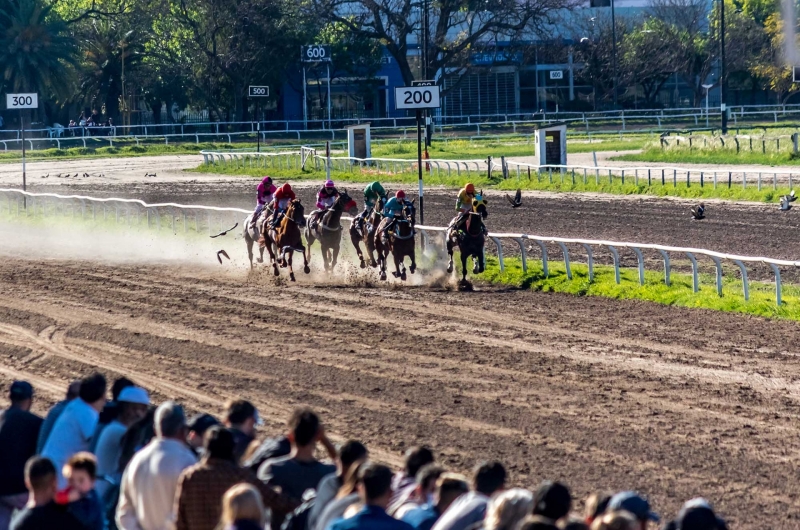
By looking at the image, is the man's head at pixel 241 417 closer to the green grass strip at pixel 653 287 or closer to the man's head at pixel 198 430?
the man's head at pixel 198 430

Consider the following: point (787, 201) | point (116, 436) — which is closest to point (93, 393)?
point (116, 436)

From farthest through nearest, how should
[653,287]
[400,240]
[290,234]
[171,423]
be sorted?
[290,234] → [400,240] → [653,287] → [171,423]

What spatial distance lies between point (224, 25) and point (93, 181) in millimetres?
23764

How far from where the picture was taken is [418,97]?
808 inches

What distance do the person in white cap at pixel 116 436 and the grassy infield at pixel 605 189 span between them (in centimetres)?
968

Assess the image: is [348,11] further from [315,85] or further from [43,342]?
[43,342]

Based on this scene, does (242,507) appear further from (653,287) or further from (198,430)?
(653,287)

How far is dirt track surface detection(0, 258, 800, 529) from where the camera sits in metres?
8.92

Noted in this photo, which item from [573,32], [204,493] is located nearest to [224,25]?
[573,32]

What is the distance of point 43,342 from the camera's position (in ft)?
46.8

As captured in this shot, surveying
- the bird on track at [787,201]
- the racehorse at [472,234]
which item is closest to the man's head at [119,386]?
the racehorse at [472,234]

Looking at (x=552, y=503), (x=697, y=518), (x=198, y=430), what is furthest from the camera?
(x=198, y=430)

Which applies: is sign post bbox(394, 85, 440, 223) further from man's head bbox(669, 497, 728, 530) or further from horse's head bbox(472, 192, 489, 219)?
man's head bbox(669, 497, 728, 530)

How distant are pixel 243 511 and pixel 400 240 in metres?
13.7
